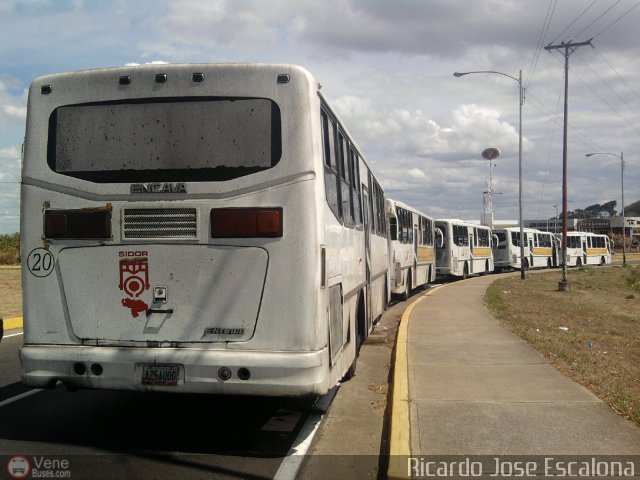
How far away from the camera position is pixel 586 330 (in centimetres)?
1519

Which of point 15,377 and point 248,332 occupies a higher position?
point 248,332

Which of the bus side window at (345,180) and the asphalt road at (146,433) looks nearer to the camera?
the asphalt road at (146,433)

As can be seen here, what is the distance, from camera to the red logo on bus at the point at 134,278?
5738 millimetres

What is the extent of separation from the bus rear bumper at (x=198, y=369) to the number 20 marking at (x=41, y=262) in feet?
2.26

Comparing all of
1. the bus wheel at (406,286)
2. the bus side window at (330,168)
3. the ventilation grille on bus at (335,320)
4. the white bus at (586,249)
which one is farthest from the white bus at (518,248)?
the ventilation grille on bus at (335,320)

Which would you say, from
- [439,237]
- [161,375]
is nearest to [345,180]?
[161,375]

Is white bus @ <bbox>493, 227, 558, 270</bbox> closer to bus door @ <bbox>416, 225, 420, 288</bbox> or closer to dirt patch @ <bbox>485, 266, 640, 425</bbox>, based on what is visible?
dirt patch @ <bbox>485, 266, 640, 425</bbox>

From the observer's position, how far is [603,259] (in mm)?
60406

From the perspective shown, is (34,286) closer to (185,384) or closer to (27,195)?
(27,195)

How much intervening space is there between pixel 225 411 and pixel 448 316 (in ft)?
30.7

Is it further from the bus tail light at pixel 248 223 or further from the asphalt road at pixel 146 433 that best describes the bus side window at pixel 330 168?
the asphalt road at pixel 146 433

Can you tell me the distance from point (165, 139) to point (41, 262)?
1.51 meters

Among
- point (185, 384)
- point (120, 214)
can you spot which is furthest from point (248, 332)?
point (120, 214)

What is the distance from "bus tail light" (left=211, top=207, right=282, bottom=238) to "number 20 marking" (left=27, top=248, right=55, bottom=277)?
1495mm
